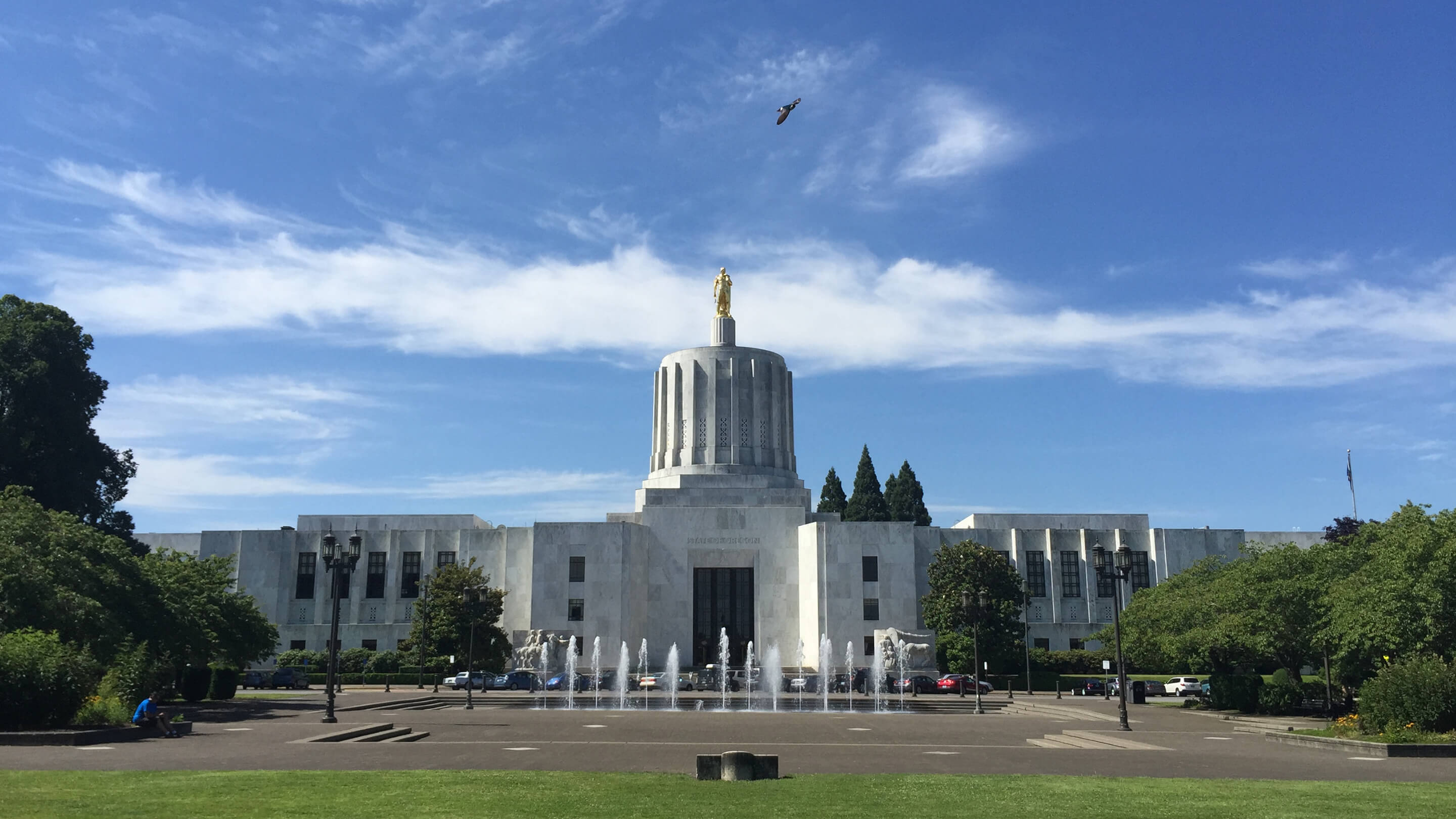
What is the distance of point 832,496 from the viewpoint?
8962 centimetres

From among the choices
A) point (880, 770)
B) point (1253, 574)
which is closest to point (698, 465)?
point (1253, 574)

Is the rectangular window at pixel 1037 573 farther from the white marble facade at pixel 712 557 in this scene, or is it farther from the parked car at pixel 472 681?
the parked car at pixel 472 681

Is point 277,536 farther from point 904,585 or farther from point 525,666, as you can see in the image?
point 904,585

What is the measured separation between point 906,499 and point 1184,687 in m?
37.1

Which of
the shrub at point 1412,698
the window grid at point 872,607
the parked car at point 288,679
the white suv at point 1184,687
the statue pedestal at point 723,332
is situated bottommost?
the white suv at point 1184,687

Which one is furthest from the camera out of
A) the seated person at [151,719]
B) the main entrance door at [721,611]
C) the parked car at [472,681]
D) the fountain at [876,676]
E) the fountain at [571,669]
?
the main entrance door at [721,611]

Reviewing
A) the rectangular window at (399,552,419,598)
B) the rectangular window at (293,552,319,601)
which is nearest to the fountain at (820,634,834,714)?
the rectangular window at (399,552,419,598)

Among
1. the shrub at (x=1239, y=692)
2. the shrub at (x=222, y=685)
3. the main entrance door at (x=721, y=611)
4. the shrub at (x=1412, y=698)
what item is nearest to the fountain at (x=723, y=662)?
the main entrance door at (x=721, y=611)

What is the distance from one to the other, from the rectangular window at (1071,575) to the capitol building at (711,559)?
0.31 feet

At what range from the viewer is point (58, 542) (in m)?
29.5

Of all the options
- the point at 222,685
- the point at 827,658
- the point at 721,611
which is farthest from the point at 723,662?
the point at 222,685

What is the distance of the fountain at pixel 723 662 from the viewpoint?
142 feet

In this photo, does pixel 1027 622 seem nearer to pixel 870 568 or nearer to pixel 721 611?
pixel 870 568

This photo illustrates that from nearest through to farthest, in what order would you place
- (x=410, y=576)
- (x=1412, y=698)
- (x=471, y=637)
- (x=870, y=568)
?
(x=1412, y=698), (x=471, y=637), (x=870, y=568), (x=410, y=576)
